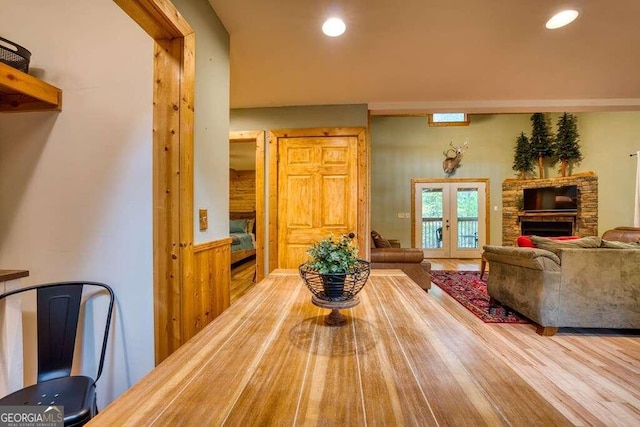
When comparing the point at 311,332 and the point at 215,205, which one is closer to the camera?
the point at 311,332

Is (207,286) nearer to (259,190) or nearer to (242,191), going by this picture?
(259,190)

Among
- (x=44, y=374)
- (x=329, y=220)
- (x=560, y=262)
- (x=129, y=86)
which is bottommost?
(x=44, y=374)

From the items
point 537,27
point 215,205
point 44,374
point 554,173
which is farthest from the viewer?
point 554,173

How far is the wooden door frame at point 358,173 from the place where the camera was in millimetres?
3348

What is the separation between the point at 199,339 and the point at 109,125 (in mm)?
1293

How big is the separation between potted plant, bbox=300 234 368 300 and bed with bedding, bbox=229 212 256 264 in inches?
179

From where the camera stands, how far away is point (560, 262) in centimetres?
259

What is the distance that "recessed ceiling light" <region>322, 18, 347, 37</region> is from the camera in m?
1.93

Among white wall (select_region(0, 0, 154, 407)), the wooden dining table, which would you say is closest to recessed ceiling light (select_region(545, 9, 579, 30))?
the wooden dining table

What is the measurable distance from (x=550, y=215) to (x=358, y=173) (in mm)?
5461

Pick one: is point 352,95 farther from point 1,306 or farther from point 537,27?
point 1,306

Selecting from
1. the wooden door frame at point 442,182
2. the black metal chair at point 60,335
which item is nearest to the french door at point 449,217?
the wooden door frame at point 442,182

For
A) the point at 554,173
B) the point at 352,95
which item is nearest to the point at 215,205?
the point at 352,95

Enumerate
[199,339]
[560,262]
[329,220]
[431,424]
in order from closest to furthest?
[431,424], [199,339], [560,262], [329,220]
